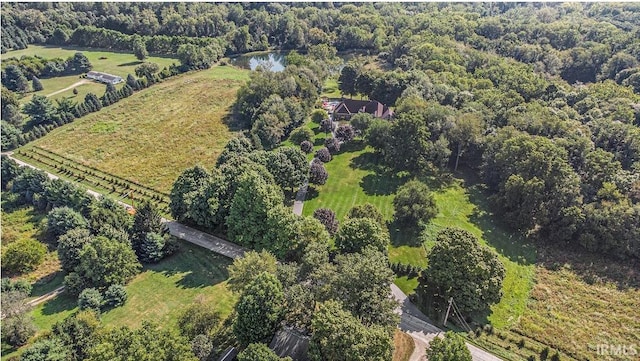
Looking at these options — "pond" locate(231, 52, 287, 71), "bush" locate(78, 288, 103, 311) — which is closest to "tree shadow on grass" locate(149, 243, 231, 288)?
"bush" locate(78, 288, 103, 311)

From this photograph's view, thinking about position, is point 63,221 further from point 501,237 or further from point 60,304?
point 501,237

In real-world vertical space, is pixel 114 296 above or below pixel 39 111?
below

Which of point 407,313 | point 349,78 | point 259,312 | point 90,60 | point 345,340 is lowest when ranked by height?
point 407,313

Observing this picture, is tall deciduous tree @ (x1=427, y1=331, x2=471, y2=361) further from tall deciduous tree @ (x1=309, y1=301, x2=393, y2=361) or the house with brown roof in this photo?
the house with brown roof

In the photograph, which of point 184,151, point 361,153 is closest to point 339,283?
point 361,153

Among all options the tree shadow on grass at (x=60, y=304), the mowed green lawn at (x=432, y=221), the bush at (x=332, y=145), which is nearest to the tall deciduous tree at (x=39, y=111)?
the tree shadow on grass at (x=60, y=304)

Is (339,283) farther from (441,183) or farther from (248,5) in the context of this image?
(248,5)

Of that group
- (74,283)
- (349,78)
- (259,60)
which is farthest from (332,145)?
(259,60)

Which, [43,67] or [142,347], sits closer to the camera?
[142,347]
